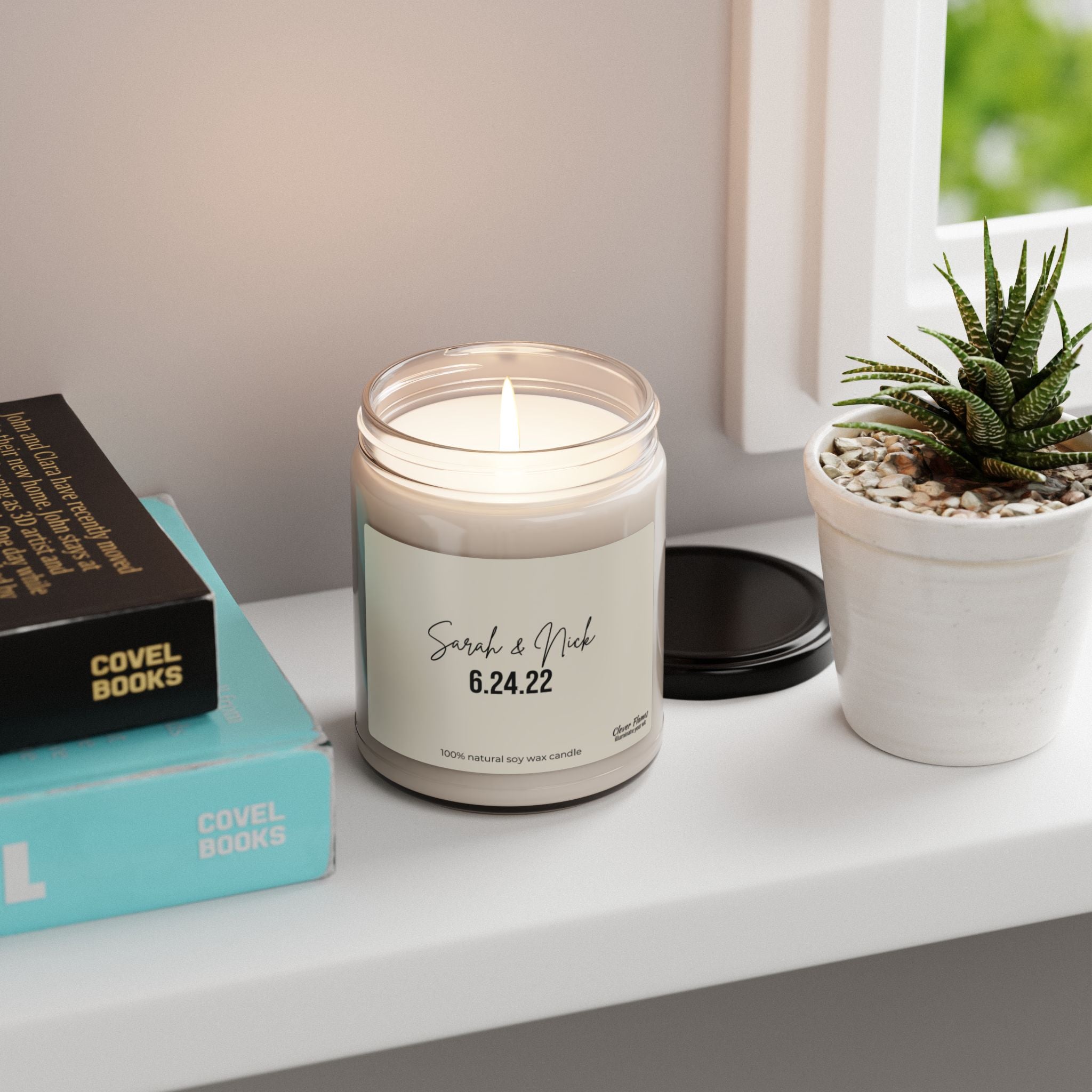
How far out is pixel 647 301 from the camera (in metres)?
0.57

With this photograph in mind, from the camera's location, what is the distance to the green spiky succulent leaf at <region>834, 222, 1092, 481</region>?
1.40 ft

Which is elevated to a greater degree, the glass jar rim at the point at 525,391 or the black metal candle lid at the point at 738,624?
the glass jar rim at the point at 525,391

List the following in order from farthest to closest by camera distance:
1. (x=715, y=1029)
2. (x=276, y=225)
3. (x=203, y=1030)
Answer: (x=715, y=1029) → (x=276, y=225) → (x=203, y=1030)

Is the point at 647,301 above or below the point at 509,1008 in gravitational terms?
above

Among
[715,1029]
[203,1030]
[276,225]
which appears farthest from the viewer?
[715,1029]

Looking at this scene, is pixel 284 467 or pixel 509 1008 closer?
pixel 509 1008

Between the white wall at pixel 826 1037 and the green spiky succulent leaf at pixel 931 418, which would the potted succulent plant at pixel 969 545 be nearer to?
the green spiky succulent leaf at pixel 931 418

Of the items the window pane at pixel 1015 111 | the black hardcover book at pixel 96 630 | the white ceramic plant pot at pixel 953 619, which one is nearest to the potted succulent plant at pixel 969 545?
the white ceramic plant pot at pixel 953 619

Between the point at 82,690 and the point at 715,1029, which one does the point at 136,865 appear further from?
the point at 715,1029

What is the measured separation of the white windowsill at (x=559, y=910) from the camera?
37cm

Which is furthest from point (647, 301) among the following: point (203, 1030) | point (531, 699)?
point (203, 1030)

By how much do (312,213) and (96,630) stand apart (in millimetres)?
215

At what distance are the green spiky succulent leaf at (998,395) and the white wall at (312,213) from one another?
0.15m

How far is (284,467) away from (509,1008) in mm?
249
